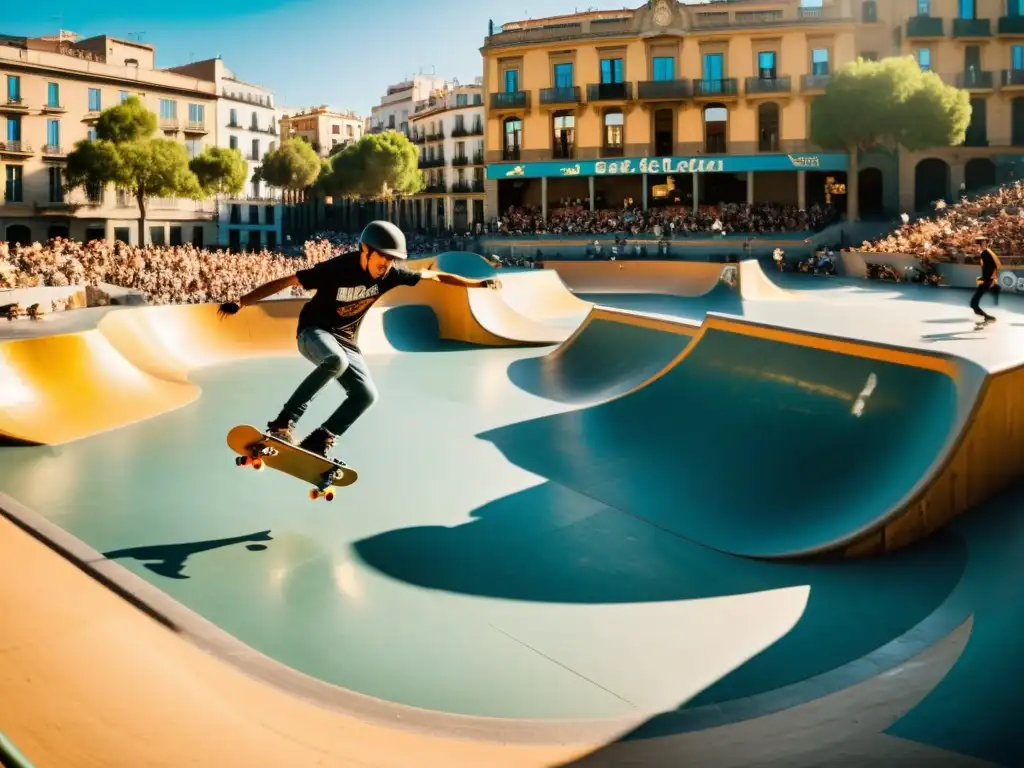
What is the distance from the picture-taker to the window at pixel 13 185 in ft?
155

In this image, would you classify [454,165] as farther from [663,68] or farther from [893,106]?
[893,106]

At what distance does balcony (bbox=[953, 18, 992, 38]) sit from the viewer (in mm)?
44281

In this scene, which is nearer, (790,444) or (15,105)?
(790,444)

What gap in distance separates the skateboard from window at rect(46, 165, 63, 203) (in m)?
49.2

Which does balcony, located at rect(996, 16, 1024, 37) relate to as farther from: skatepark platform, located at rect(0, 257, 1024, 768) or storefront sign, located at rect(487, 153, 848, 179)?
skatepark platform, located at rect(0, 257, 1024, 768)

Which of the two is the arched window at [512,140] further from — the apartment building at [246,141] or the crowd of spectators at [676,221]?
the apartment building at [246,141]

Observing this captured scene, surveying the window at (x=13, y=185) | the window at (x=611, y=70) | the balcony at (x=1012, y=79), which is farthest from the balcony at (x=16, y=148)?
the balcony at (x=1012, y=79)

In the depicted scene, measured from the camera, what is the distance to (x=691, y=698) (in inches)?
170

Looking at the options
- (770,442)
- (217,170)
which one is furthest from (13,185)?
(770,442)

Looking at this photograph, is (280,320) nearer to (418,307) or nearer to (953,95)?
(418,307)

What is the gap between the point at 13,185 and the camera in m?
47.6

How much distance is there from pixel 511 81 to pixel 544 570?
44490mm

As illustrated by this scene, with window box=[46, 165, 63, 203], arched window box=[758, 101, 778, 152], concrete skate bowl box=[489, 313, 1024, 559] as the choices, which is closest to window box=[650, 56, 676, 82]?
arched window box=[758, 101, 778, 152]

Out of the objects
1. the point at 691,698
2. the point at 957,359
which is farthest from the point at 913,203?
the point at 691,698
